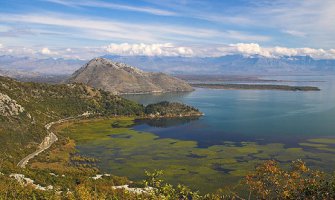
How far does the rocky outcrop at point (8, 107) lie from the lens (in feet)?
472

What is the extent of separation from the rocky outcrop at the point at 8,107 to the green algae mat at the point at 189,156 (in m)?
18.5

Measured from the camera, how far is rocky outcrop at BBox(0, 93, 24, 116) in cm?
14388

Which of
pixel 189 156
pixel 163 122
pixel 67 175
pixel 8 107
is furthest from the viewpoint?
pixel 163 122

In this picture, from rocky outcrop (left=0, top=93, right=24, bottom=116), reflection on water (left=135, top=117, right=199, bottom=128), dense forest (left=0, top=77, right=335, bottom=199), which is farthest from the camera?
reflection on water (left=135, top=117, right=199, bottom=128)

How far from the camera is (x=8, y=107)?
484ft

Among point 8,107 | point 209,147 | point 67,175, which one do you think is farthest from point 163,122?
point 67,175

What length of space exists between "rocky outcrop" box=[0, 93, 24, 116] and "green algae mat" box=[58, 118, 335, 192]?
18476mm

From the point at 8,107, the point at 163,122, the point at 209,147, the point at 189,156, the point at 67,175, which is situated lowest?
the point at 163,122

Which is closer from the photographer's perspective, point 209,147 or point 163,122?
point 209,147

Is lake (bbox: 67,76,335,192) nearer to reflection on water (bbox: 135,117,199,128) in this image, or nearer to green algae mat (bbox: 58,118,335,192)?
green algae mat (bbox: 58,118,335,192)

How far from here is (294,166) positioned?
3556cm

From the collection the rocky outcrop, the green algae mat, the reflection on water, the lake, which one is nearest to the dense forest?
the rocky outcrop

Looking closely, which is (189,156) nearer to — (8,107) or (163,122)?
(8,107)

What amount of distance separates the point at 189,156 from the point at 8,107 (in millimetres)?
72420
